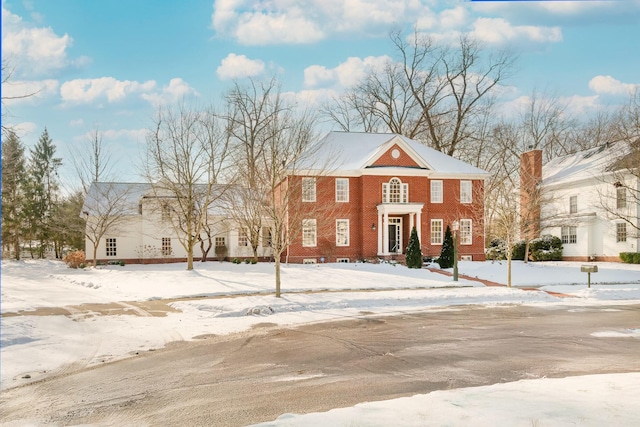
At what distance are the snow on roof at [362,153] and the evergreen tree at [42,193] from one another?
2185cm

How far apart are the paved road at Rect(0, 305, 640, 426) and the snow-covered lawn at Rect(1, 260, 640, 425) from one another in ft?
2.68

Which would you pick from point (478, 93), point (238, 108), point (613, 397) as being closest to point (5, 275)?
point (238, 108)

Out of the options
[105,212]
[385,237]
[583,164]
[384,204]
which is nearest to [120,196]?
[105,212]

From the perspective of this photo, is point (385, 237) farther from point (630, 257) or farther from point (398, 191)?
point (630, 257)

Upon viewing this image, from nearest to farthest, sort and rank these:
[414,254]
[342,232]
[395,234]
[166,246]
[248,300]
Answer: [248,300], [414,254], [342,232], [395,234], [166,246]

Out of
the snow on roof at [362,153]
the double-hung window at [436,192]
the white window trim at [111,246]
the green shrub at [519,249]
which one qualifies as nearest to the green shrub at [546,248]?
the green shrub at [519,249]

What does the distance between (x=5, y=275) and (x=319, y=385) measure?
90.1ft

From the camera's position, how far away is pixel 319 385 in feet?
23.1

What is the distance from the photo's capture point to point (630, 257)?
3127 cm

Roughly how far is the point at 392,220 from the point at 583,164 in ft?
55.1

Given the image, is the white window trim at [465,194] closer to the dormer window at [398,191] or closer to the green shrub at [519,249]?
the dormer window at [398,191]

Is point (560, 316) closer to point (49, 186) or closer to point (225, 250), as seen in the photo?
point (225, 250)

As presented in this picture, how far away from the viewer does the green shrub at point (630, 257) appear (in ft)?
101

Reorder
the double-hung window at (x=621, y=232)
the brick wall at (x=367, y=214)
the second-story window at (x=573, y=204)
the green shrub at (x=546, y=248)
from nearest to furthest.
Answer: the brick wall at (x=367, y=214) < the double-hung window at (x=621, y=232) < the green shrub at (x=546, y=248) < the second-story window at (x=573, y=204)
